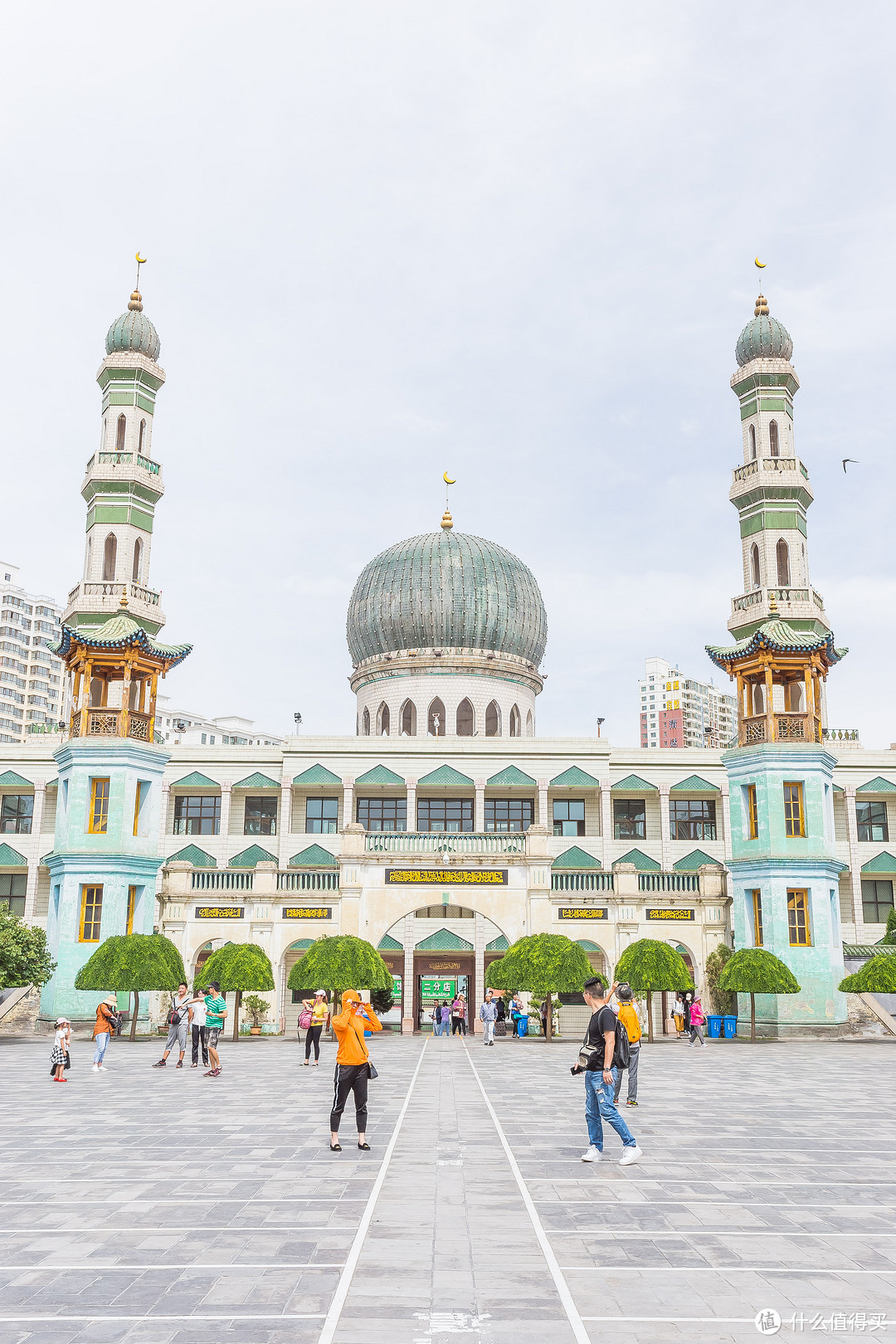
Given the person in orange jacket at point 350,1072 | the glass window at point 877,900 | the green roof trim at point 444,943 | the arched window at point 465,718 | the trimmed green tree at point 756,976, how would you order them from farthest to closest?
1. the arched window at point 465,718
2. the glass window at point 877,900
3. the green roof trim at point 444,943
4. the trimmed green tree at point 756,976
5. the person in orange jacket at point 350,1072

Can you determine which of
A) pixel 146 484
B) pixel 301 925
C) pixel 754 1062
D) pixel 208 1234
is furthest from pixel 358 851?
pixel 208 1234

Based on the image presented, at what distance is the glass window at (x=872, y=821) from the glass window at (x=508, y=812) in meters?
15.6

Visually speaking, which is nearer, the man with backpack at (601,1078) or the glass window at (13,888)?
the man with backpack at (601,1078)

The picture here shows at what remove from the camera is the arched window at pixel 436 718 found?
58.1m

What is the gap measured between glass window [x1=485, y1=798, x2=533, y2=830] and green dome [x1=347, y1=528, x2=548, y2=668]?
27.1 ft

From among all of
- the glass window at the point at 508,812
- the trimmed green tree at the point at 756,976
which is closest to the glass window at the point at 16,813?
the glass window at the point at 508,812

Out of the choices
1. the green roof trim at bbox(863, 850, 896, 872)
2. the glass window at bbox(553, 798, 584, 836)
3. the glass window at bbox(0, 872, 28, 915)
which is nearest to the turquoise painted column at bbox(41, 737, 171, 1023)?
the glass window at bbox(0, 872, 28, 915)

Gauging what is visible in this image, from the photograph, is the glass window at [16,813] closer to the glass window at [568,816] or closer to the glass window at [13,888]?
the glass window at [13,888]

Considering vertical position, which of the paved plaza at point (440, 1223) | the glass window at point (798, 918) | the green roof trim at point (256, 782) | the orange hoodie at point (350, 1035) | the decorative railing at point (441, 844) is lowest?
the paved plaza at point (440, 1223)

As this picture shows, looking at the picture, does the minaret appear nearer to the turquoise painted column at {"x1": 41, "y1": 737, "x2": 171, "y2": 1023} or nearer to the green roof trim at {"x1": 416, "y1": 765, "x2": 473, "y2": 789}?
the turquoise painted column at {"x1": 41, "y1": 737, "x2": 171, "y2": 1023}

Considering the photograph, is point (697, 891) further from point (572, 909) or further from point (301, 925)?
point (301, 925)

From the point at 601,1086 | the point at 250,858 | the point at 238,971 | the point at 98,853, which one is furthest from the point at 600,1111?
the point at 250,858

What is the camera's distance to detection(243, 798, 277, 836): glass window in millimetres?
54500

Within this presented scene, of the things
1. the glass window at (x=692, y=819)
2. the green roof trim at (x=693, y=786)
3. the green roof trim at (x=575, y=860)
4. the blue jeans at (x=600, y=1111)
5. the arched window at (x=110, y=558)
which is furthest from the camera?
the glass window at (x=692, y=819)
